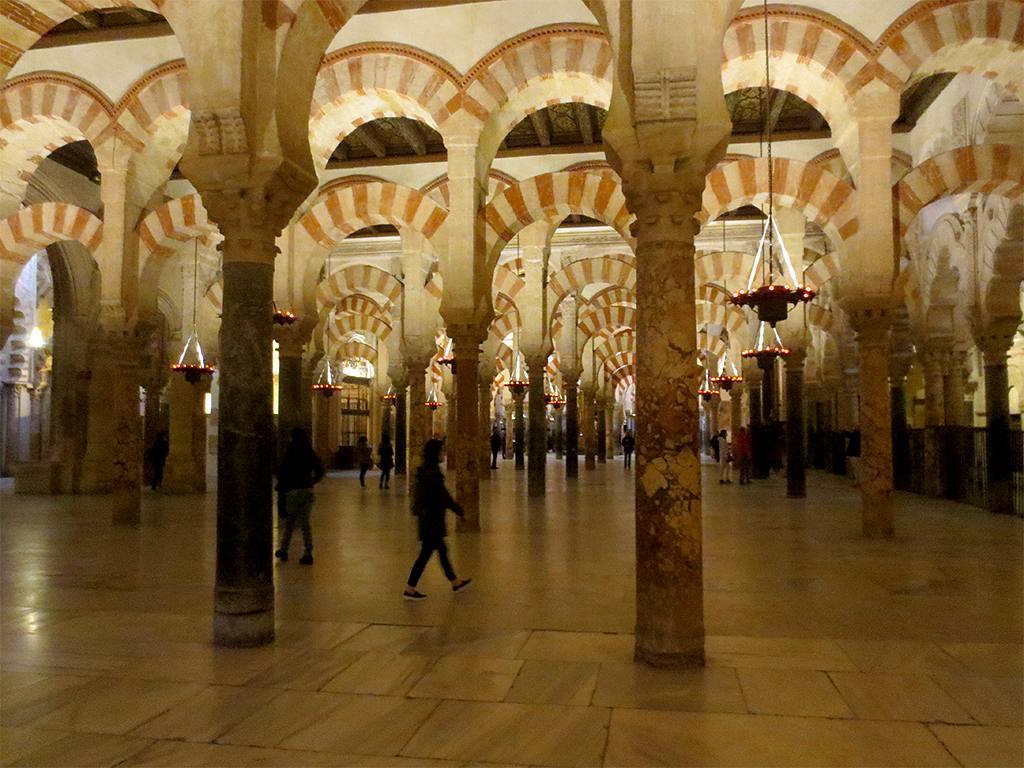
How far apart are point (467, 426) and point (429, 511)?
8.27 ft

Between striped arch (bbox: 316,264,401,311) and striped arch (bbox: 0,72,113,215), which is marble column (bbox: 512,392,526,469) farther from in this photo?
striped arch (bbox: 0,72,113,215)

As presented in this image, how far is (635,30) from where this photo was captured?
3104 millimetres

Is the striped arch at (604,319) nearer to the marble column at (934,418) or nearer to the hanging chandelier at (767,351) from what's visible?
the hanging chandelier at (767,351)

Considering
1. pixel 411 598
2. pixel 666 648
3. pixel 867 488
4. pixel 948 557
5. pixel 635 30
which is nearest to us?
pixel 666 648

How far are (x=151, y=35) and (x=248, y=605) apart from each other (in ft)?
17.7

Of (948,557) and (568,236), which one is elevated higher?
(568,236)

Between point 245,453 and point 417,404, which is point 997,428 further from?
point 245,453

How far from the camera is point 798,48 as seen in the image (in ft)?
19.7

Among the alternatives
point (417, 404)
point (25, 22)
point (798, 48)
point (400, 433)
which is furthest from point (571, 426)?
point (25, 22)

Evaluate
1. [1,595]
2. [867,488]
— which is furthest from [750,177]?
[1,595]

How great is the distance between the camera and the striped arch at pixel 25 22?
488 centimetres

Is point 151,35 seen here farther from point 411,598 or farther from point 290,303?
point 411,598

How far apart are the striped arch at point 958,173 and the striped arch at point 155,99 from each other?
6.20 m

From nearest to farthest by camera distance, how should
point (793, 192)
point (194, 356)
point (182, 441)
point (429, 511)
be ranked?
point (429, 511), point (793, 192), point (194, 356), point (182, 441)
